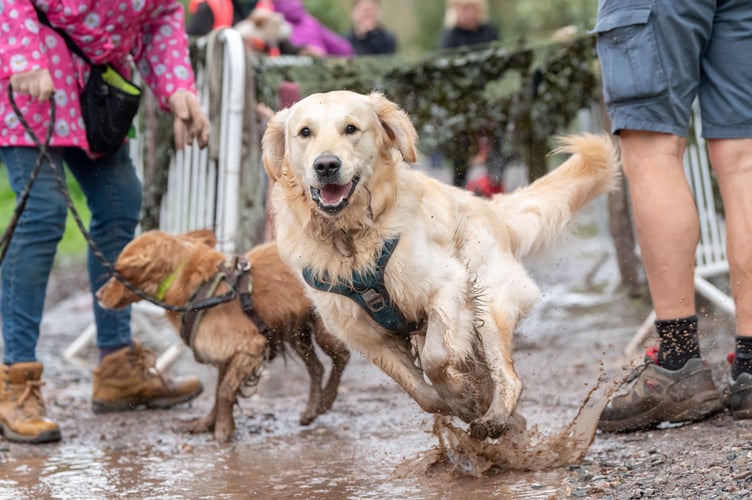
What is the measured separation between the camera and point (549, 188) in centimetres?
419

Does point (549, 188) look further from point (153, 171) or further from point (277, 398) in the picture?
point (153, 171)

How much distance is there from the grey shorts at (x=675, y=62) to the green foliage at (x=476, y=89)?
9.53 feet

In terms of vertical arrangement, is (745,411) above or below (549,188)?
below

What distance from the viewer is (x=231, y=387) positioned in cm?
434

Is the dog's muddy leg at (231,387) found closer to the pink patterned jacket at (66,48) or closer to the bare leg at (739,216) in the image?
the pink patterned jacket at (66,48)

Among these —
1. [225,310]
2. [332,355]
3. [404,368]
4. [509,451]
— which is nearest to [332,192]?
[404,368]

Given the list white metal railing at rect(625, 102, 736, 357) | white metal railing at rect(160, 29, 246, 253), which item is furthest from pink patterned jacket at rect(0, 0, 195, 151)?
white metal railing at rect(625, 102, 736, 357)

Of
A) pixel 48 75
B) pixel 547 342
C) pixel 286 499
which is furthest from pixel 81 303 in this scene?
pixel 286 499

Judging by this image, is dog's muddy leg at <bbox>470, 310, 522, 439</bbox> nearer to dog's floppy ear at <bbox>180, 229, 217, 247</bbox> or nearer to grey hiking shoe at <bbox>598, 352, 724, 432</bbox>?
grey hiking shoe at <bbox>598, 352, 724, 432</bbox>

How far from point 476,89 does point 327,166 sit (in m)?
3.73

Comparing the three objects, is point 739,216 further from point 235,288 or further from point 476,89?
point 476,89

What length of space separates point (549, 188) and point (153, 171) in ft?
8.40

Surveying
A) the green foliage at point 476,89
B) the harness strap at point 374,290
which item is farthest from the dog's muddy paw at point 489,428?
the green foliage at point 476,89

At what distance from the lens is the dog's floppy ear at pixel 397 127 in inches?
136
